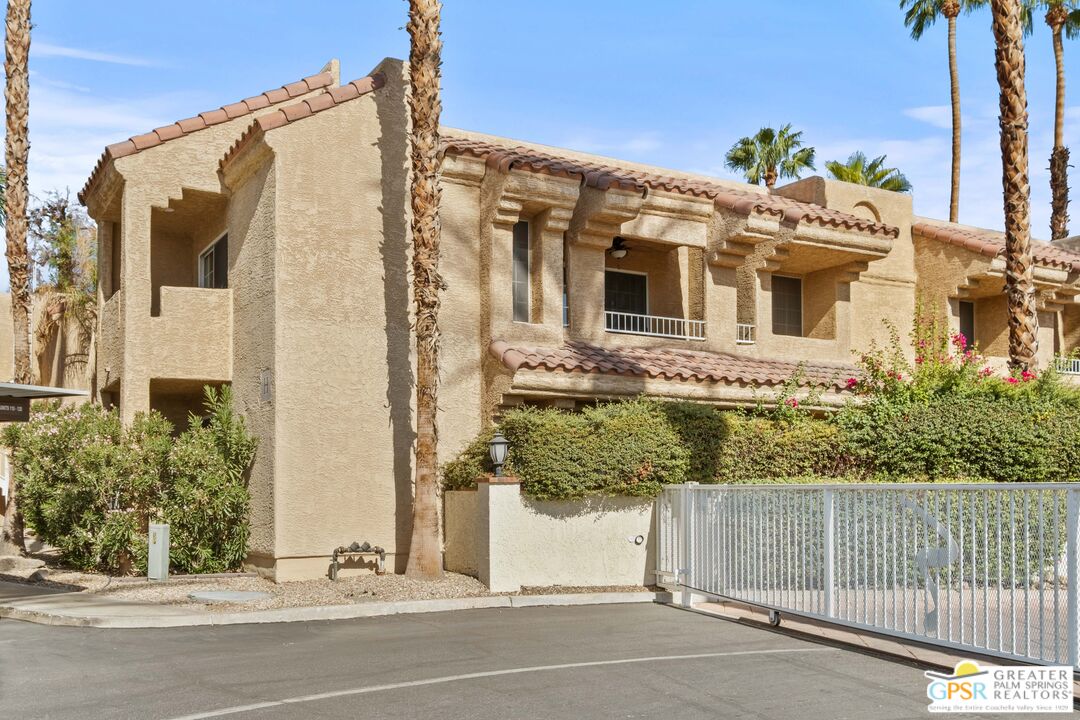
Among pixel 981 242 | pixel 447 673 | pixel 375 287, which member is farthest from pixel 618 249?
pixel 447 673

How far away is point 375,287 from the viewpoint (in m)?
16.3

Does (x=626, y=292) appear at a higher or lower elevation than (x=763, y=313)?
higher

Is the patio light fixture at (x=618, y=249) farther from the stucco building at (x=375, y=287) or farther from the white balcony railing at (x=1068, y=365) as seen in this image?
the white balcony railing at (x=1068, y=365)

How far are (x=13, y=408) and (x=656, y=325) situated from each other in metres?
11.5

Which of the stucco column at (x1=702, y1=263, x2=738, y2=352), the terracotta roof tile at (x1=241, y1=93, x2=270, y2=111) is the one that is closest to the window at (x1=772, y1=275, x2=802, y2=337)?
the stucco column at (x1=702, y1=263, x2=738, y2=352)

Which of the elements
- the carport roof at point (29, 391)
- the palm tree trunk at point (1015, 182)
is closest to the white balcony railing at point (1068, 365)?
the palm tree trunk at point (1015, 182)

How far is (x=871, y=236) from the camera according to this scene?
2125 cm

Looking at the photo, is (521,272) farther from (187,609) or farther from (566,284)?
(187,609)

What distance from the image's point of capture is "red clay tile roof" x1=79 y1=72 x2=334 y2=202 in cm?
1745

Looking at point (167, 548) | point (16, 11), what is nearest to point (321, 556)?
point (167, 548)

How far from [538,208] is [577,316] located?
6.91 ft

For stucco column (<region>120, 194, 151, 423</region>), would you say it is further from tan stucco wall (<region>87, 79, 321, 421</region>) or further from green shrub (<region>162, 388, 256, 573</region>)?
green shrub (<region>162, 388, 256, 573</region>)

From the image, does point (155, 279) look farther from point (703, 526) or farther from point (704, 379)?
point (703, 526)

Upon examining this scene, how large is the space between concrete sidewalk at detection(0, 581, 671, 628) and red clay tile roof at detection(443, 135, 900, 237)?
6.89 meters
